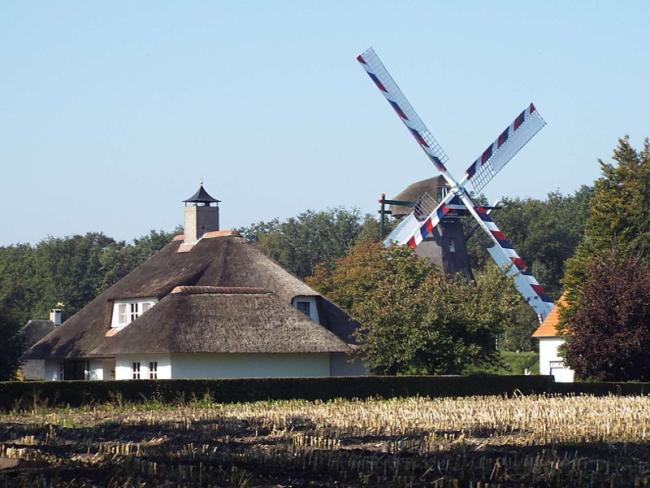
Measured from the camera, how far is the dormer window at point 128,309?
6084cm

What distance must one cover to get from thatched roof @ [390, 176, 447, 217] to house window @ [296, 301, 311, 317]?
1865 centimetres

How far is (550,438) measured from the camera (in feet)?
87.2

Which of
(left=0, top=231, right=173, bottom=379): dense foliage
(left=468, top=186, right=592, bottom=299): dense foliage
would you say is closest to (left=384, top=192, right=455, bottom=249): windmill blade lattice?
(left=468, top=186, right=592, bottom=299): dense foliage

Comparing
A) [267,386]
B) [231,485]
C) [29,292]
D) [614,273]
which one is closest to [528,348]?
[614,273]

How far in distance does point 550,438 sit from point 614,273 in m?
28.2

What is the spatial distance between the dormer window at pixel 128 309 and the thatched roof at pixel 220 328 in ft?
13.6

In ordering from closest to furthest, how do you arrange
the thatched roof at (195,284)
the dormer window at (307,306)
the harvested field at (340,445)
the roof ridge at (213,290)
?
the harvested field at (340,445) → the roof ridge at (213,290) → the dormer window at (307,306) → the thatched roof at (195,284)

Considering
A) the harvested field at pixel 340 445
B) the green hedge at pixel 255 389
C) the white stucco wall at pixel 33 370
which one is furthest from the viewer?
the white stucco wall at pixel 33 370

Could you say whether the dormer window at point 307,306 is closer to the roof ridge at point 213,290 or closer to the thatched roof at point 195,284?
the thatched roof at point 195,284

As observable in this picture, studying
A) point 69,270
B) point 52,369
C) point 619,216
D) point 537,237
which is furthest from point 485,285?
point 69,270

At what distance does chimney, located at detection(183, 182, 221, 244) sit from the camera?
68500mm

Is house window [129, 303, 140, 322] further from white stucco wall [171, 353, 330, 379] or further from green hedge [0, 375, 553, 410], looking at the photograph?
green hedge [0, 375, 553, 410]

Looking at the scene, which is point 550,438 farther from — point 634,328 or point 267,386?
point 634,328

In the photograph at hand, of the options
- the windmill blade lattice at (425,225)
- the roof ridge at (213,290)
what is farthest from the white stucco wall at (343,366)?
the windmill blade lattice at (425,225)
